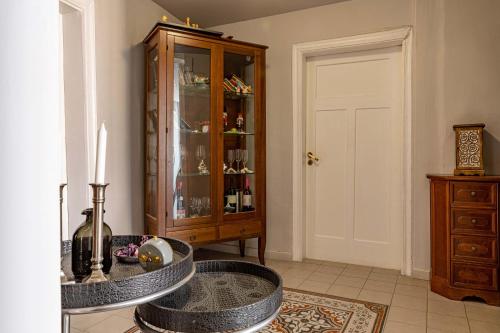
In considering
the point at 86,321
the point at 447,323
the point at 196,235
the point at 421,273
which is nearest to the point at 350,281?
the point at 421,273

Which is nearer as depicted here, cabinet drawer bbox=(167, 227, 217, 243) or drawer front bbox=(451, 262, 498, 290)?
drawer front bbox=(451, 262, 498, 290)

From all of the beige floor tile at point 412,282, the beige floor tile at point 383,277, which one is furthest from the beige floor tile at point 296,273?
the beige floor tile at point 412,282

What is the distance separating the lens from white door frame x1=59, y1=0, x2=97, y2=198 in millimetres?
2443

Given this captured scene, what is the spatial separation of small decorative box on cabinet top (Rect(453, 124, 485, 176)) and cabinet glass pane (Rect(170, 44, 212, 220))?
6.39 feet

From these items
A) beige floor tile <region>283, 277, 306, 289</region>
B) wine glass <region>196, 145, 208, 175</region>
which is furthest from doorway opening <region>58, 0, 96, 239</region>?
beige floor tile <region>283, 277, 306, 289</region>

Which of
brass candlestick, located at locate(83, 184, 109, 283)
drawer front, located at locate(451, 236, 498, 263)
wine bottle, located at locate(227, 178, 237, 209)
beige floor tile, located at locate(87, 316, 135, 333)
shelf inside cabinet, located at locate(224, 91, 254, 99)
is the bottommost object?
beige floor tile, located at locate(87, 316, 135, 333)

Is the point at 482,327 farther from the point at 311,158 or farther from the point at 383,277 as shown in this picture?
the point at 311,158

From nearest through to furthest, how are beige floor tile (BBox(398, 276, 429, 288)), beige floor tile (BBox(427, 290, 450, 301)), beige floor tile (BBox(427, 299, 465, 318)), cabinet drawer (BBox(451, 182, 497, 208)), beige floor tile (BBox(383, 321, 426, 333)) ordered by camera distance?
1. beige floor tile (BBox(383, 321, 426, 333))
2. beige floor tile (BBox(427, 299, 465, 318))
3. cabinet drawer (BBox(451, 182, 497, 208))
4. beige floor tile (BBox(427, 290, 450, 301))
5. beige floor tile (BBox(398, 276, 429, 288))

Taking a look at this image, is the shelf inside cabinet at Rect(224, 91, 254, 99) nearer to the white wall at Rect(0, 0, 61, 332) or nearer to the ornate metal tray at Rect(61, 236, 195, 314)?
the ornate metal tray at Rect(61, 236, 195, 314)

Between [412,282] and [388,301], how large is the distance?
51 cm

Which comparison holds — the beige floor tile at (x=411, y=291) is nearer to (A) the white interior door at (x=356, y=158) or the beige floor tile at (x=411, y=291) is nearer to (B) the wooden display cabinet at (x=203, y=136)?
(A) the white interior door at (x=356, y=158)

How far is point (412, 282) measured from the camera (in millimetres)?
2926

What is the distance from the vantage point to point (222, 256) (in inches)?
146

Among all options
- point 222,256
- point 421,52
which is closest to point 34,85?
point 421,52
